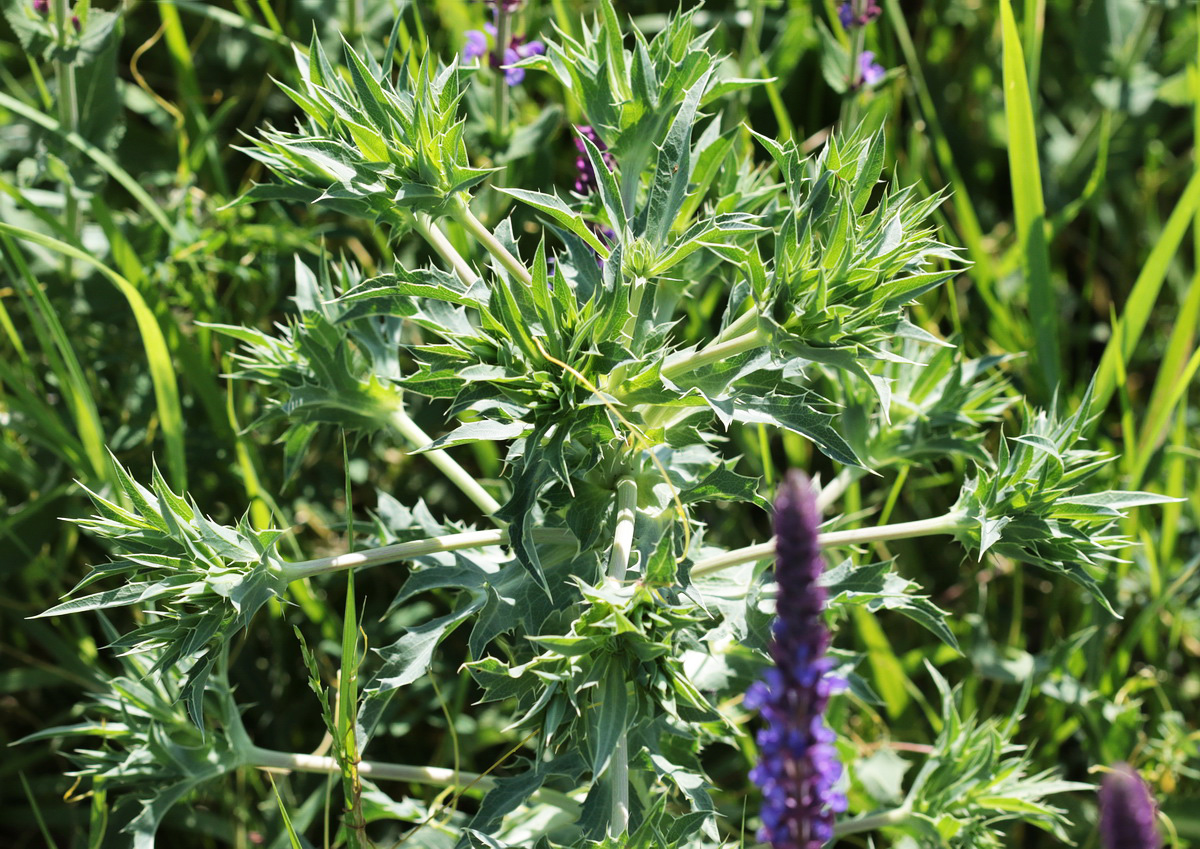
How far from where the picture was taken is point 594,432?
4.97 feet

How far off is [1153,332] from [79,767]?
298cm

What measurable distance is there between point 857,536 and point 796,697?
757mm

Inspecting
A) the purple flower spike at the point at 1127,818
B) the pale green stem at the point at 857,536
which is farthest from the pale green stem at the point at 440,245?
the purple flower spike at the point at 1127,818

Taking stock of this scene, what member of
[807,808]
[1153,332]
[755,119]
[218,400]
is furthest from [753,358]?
[1153,332]

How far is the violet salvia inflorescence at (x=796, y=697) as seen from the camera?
84 centimetres

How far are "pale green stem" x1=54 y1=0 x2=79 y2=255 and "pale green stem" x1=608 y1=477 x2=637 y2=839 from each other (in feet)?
4.89

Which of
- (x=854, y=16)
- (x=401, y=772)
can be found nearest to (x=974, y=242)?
(x=854, y=16)

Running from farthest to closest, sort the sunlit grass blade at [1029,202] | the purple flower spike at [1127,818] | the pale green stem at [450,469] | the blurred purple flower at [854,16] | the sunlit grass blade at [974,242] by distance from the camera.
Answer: the sunlit grass blade at [974,242], the blurred purple flower at [854,16], the sunlit grass blade at [1029,202], the pale green stem at [450,469], the purple flower spike at [1127,818]

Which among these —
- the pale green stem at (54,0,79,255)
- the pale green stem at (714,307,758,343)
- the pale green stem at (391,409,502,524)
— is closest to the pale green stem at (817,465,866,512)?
the pale green stem at (714,307,758,343)

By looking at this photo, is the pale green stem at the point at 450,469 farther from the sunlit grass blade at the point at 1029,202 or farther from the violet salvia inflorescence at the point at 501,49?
the sunlit grass blade at the point at 1029,202

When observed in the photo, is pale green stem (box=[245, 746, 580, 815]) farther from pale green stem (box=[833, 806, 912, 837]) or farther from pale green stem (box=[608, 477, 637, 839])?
pale green stem (box=[833, 806, 912, 837])

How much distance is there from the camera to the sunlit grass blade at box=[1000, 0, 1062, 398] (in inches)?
82.3

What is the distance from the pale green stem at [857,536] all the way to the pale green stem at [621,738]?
6.0 inches

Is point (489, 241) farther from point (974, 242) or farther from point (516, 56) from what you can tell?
point (974, 242)
